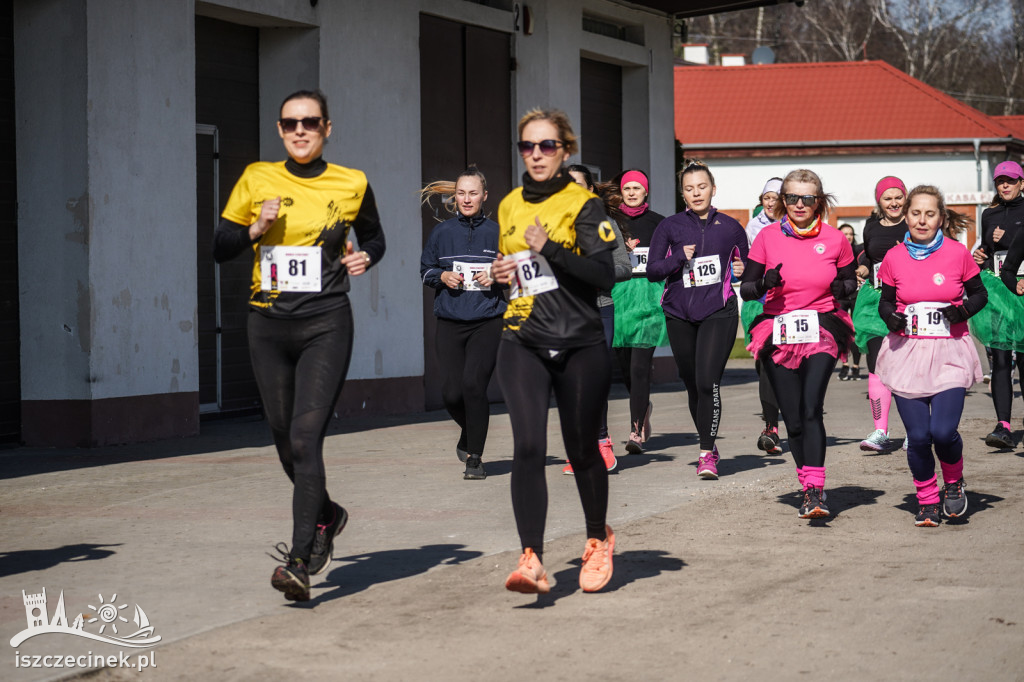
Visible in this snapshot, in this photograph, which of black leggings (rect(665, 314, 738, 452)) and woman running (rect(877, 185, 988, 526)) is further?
black leggings (rect(665, 314, 738, 452))

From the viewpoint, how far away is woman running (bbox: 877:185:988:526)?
796 cm

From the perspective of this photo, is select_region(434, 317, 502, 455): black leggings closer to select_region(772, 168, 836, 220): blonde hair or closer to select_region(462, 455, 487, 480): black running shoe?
select_region(462, 455, 487, 480): black running shoe

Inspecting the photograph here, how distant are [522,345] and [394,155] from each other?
9.39 meters

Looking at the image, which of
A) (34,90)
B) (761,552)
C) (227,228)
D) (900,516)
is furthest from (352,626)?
(34,90)

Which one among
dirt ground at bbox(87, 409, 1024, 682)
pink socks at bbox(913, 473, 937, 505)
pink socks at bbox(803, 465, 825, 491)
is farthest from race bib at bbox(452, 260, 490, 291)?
pink socks at bbox(913, 473, 937, 505)

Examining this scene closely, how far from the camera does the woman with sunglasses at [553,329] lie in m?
6.05

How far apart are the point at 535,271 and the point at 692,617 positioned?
60.9 inches

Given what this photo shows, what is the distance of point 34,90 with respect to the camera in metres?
11.8

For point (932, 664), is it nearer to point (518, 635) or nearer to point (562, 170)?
point (518, 635)

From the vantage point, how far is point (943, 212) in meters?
8.29

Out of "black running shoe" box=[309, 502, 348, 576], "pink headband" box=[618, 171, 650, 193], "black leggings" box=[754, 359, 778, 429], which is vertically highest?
"pink headband" box=[618, 171, 650, 193]

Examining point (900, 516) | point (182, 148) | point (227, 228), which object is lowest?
point (900, 516)

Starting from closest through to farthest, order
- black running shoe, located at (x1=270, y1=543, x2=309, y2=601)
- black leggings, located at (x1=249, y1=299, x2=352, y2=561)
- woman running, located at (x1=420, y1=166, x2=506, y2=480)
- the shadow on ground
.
Result: 1. black running shoe, located at (x1=270, y1=543, x2=309, y2=601)
2. black leggings, located at (x1=249, y1=299, x2=352, y2=561)
3. the shadow on ground
4. woman running, located at (x1=420, y1=166, x2=506, y2=480)

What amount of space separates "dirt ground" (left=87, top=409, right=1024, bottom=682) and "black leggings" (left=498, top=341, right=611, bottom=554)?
1.17 ft
